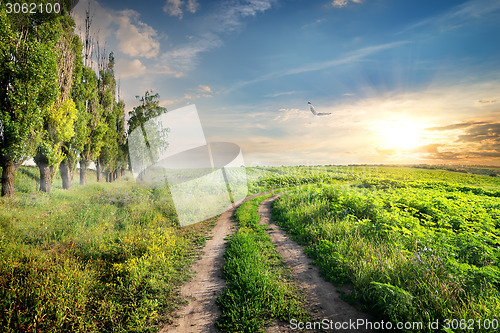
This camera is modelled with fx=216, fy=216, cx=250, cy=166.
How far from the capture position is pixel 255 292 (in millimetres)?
5488

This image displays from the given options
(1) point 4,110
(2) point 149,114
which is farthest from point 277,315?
(2) point 149,114

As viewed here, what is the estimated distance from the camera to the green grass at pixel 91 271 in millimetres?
4664

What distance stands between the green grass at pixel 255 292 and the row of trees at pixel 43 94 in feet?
61.5

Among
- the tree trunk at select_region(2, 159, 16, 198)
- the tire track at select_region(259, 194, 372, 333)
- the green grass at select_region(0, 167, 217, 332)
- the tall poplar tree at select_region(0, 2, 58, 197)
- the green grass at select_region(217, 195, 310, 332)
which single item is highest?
the tall poplar tree at select_region(0, 2, 58, 197)

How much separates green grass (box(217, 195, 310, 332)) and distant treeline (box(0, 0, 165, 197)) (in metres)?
18.7

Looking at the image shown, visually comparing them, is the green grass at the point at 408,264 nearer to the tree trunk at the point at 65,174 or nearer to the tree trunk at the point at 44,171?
the tree trunk at the point at 44,171

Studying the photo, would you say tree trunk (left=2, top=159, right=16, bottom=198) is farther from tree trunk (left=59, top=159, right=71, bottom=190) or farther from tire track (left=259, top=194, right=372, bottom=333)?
tire track (left=259, top=194, right=372, bottom=333)

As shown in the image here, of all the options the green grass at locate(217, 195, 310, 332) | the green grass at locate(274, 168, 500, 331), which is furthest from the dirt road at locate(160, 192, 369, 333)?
the green grass at locate(274, 168, 500, 331)

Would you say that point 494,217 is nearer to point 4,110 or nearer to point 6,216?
point 6,216

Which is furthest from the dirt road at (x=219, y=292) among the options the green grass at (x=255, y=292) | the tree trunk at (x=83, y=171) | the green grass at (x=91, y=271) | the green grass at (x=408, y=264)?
the tree trunk at (x=83, y=171)

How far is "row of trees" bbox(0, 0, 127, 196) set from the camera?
15.3 meters

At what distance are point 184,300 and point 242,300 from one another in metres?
1.56

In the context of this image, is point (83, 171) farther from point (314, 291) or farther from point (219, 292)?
point (314, 291)

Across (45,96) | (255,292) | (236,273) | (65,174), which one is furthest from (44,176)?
(255,292)
